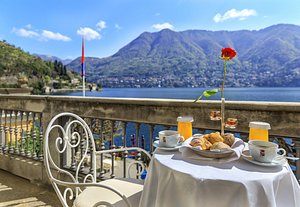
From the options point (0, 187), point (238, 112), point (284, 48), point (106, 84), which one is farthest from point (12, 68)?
point (284, 48)

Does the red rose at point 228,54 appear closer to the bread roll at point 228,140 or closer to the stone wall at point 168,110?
the bread roll at point 228,140

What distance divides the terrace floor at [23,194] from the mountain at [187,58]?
17.9 meters

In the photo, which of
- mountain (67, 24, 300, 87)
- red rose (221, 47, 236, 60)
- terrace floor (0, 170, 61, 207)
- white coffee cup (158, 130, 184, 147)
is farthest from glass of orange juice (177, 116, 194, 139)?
mountain (67, 24, 300, 87)

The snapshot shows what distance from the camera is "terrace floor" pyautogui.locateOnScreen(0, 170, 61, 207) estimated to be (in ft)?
8.84

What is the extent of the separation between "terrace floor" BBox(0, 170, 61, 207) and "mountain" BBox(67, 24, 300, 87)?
17.9 m

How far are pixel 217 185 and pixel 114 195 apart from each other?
90cm

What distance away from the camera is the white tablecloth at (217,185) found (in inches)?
37.8

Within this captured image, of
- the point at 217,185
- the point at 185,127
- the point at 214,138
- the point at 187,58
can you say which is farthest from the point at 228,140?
the point at 187,58

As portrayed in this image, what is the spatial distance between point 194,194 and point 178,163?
21 centimetres

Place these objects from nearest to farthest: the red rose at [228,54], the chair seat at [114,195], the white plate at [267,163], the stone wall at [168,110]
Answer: the white plate at [267,163]
the red rose at [228,54]
the chair seat at [114,195]
the stone wall at [168,110]

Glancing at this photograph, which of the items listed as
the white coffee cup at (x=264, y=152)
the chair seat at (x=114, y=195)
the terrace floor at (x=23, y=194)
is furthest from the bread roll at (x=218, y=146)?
the terrace floor at (x=23, y=194)

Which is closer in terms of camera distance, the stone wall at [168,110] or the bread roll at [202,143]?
the bread roll at [202,143]

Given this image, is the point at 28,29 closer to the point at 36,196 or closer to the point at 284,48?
the point at 284,48

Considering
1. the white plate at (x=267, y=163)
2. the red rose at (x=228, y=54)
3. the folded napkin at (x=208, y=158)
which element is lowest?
the white plate at (x=267, y=163)
